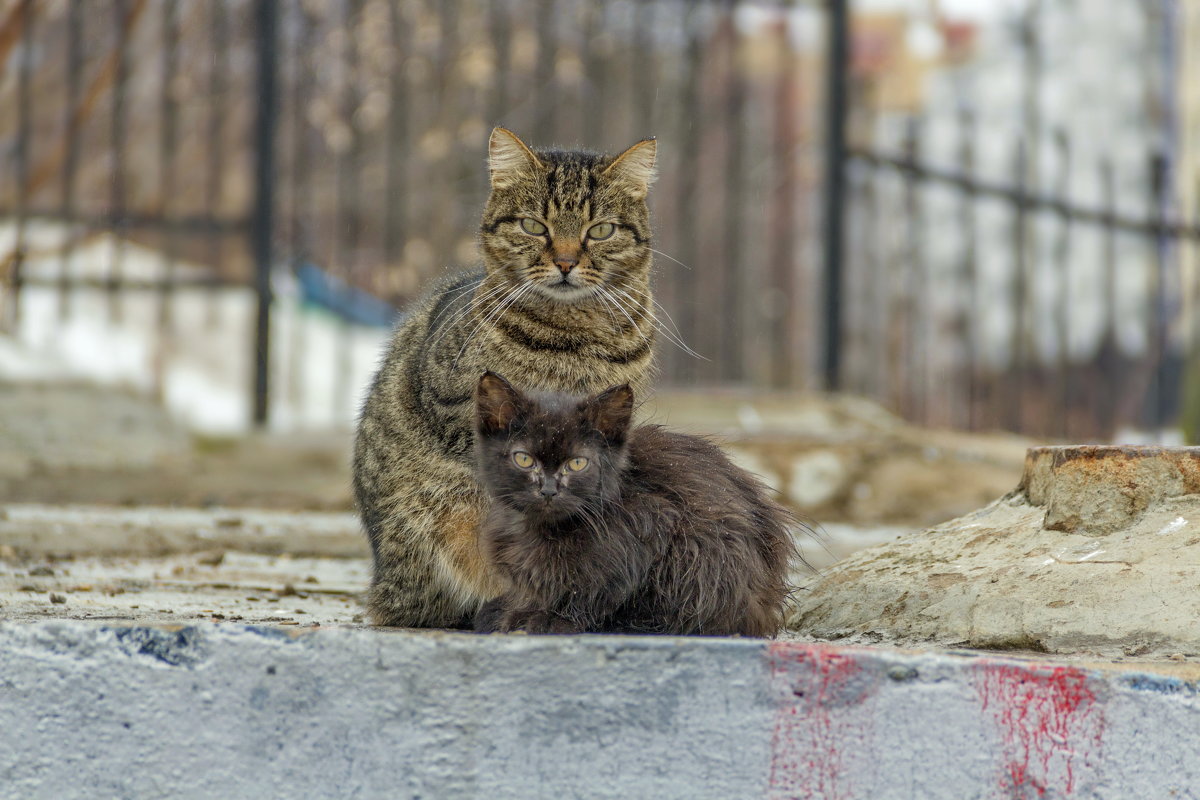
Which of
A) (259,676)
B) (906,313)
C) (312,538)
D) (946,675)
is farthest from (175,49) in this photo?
(946,675)

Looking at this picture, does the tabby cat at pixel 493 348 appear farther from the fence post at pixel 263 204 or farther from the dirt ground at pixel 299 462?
the fence post at pixel 263 204

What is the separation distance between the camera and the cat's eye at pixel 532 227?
11.3 feet

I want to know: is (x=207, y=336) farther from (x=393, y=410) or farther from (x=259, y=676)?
(x=259, y=676)

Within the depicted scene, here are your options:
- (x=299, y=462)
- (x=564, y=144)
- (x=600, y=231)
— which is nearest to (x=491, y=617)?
(x=600, y=231)

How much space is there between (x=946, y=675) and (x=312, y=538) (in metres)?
3.36

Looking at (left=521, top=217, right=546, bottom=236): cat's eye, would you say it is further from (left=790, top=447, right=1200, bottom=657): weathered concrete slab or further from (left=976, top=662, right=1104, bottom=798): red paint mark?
(left=976, top=662, right=1104, bottom=798): red paint mark

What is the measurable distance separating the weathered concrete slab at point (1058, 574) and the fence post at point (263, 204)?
17.0 ft

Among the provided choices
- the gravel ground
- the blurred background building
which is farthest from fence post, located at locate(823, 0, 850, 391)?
the gravel ground

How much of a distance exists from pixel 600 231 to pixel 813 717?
1548 mm

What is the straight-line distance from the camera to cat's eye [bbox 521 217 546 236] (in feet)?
11.3

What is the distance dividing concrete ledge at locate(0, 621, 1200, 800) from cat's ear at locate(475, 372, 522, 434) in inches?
21.7

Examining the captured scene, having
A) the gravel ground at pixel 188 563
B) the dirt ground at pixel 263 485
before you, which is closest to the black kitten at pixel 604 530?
the gravel ground at pixel 188 563

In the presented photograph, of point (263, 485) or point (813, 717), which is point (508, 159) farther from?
point (263, 485)

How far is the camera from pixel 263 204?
7828 mm
